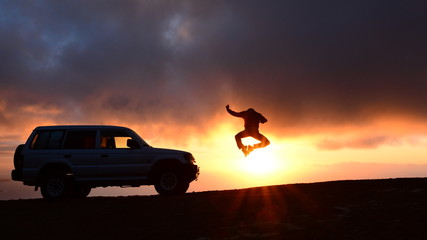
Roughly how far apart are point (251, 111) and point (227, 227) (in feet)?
21.2

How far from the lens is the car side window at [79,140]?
1332cm

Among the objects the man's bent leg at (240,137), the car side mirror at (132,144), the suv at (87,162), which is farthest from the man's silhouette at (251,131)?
the car side mirror at (132,144)

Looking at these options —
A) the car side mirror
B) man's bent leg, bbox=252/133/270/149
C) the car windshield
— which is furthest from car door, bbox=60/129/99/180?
man's bent leg, bbox=252/133/270/149

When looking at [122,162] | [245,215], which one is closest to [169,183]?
[122,162]

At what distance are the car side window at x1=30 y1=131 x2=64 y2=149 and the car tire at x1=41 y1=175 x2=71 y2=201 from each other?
1023 mm

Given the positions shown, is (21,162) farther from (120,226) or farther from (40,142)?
(120,226)

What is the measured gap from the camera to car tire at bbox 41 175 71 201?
13.2 metres

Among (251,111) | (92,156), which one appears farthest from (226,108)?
(92,156)

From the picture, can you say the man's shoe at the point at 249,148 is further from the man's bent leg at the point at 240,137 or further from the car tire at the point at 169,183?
the car tire at the point at 169,183

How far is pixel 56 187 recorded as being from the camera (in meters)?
13.3

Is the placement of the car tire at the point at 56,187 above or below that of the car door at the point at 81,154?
below

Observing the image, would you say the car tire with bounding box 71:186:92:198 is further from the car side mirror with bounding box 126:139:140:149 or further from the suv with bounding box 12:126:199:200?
the car side mirror with bounding box 126:139:140:149

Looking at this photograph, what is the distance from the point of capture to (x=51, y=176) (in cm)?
1323

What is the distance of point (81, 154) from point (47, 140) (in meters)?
1.22
